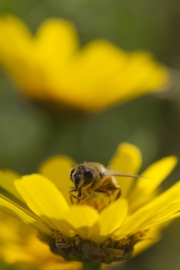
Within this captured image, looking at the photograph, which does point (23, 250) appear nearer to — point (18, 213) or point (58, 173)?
point (58, 173)

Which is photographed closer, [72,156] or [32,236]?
[32,236]

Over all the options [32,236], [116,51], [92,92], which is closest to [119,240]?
[32,236]

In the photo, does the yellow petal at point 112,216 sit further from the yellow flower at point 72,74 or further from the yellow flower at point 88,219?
the yellow flower at point 72,74

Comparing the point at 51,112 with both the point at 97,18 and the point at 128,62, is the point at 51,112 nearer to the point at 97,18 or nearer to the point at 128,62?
the point at 128,62

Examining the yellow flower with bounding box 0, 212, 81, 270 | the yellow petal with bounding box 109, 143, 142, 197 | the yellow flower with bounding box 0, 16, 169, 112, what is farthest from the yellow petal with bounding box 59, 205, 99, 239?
the yellow flower with bounding box 0, 16, 169, 112

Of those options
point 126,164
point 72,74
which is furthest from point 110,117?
point 126,164

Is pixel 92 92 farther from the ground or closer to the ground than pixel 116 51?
closer to the ground

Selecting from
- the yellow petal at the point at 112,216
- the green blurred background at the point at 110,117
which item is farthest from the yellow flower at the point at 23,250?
the green blurred background at the point at 110,117
